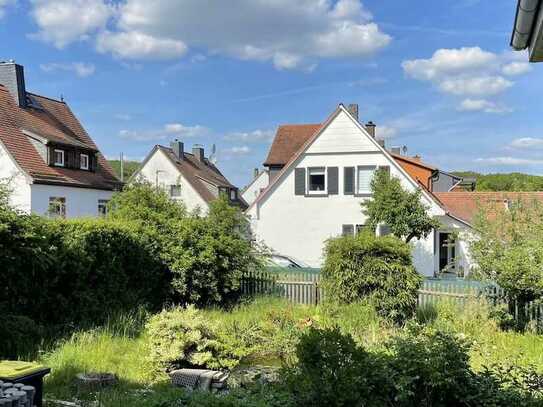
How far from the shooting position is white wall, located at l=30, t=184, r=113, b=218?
25.2m

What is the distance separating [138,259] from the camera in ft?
39.7

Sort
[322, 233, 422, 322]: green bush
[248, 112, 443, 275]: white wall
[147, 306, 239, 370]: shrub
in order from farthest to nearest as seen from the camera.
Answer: [248, 112, 443, 275]: white wall → [322, 233, 422, 322]: green bush → [147, 306, 239, 370]: shrub

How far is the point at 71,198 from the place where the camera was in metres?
27.7

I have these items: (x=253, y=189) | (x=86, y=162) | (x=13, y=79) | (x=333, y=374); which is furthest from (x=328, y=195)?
(x=253, y=189)

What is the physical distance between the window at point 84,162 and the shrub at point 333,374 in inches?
1101

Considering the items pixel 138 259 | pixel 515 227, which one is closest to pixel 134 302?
pixel 138 259

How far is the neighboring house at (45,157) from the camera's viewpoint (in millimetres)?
25297

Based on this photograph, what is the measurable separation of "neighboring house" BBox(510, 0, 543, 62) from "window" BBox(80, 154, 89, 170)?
29.2m

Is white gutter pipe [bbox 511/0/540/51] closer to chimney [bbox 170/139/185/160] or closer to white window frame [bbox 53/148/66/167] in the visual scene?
white window frame [bbox 53/148/66/167]

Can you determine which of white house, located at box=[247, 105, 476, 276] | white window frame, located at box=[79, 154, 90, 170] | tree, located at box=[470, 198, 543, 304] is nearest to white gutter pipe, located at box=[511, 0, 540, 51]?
tree, located at box=[470, 198, 543, 304]

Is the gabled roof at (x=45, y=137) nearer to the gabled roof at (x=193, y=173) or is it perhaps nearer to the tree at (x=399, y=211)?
the gabled roof at (x=193, y=173)

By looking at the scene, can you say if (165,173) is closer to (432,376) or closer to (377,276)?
(377,276)

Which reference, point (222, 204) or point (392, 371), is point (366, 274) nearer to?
point (222, 204)

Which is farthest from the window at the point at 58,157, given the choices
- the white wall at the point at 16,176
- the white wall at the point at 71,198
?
the white wall at the point at 16,176
